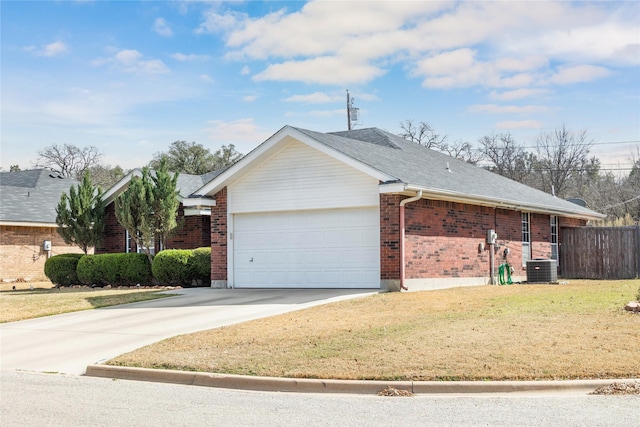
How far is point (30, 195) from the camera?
1277 inches

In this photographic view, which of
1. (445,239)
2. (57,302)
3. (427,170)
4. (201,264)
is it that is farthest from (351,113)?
(57,302)

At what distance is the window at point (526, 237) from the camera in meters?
24.4

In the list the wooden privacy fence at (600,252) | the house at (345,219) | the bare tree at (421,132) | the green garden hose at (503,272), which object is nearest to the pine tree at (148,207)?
the house at (345,219)

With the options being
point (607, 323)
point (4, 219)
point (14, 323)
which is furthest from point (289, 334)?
point (4, 219)

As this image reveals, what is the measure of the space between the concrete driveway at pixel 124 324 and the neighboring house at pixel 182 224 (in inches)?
173

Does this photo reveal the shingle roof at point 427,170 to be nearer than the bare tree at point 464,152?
Yes

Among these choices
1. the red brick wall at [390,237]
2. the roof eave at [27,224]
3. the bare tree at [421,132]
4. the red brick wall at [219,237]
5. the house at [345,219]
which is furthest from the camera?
the bare tree at [421,132]

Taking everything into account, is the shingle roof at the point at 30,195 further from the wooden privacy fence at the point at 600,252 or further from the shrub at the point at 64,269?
the wooden privacy fence at the point at 600,252

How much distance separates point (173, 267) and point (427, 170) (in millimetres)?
8511

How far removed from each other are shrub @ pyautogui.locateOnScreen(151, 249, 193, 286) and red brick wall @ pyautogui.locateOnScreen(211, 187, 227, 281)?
4.26 ft

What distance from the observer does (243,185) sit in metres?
20.4

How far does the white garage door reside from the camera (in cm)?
1830

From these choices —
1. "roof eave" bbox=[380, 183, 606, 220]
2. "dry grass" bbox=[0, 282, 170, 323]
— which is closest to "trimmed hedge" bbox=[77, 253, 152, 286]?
"dry grass" bbox=[0, 282, 170, 323]

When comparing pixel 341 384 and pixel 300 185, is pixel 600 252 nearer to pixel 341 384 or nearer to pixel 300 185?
pixel 300 185
